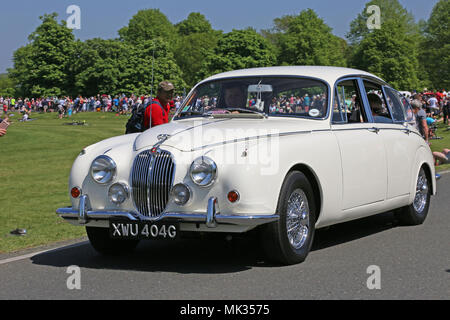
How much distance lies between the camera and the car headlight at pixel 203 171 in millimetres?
6180

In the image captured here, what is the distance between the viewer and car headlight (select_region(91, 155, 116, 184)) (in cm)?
666

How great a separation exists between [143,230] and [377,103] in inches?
154

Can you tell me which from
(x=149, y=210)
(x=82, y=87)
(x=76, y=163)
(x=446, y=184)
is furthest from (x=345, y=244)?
(x=82, y=87)

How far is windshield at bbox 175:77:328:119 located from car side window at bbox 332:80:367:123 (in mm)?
171

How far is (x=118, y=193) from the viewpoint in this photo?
658 centimetres

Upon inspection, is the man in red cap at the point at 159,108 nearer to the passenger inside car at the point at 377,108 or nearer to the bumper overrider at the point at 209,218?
the passenger inside car at the point at 377,108

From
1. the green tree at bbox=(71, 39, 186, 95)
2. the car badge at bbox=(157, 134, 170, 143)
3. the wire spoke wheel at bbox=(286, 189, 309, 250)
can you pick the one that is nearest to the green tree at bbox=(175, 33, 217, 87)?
the green tree at bbox=(71, 39, 186, 95)

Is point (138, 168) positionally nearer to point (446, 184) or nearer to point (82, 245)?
point (82, 245)

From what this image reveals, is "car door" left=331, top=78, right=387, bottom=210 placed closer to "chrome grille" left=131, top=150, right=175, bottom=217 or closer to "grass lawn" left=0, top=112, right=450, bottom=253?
"chrome grille" left=131, top=150, right=175, bottom=217

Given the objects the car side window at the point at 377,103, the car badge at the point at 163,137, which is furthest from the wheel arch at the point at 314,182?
the car side window at the point at 377,103

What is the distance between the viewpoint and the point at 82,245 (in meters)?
8.03

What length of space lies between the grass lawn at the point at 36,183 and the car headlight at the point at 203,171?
2.86 meters
